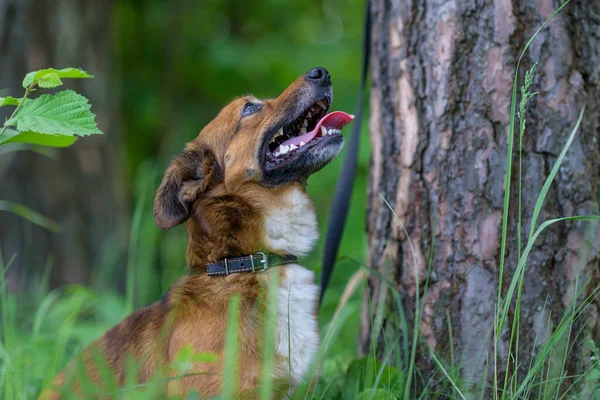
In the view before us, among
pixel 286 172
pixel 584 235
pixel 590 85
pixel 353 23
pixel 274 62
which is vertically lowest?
pixel 584 235

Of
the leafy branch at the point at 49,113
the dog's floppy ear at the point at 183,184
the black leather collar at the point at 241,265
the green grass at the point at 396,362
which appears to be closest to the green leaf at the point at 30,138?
the leafy branch at the point at 49,113

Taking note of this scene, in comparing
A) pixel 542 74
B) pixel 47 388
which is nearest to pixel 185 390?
pixel 47 388

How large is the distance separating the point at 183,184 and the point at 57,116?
93 cm

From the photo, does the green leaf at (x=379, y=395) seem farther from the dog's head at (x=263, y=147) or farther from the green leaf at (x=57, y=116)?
the green leaf at (x=57, y=116)

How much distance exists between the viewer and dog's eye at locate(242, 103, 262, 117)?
133 inches

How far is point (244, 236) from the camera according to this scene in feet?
9.71

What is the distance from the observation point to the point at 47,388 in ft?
7.71

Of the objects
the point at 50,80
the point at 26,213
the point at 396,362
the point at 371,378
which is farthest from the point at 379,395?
the point at 26,213

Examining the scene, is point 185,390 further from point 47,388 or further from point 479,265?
point 479,265

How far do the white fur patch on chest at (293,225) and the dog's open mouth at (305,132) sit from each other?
0.19 m

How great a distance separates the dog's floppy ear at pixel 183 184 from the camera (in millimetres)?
2887

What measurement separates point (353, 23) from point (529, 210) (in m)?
8.56

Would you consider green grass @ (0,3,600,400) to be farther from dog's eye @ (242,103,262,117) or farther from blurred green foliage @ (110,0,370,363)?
blurred green foliage @ (110,0,370,363)

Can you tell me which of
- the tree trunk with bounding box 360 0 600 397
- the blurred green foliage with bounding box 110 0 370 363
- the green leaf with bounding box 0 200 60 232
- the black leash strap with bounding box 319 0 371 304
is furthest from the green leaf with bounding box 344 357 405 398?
the blurred green foliage with bounding box 110 0 370 363
